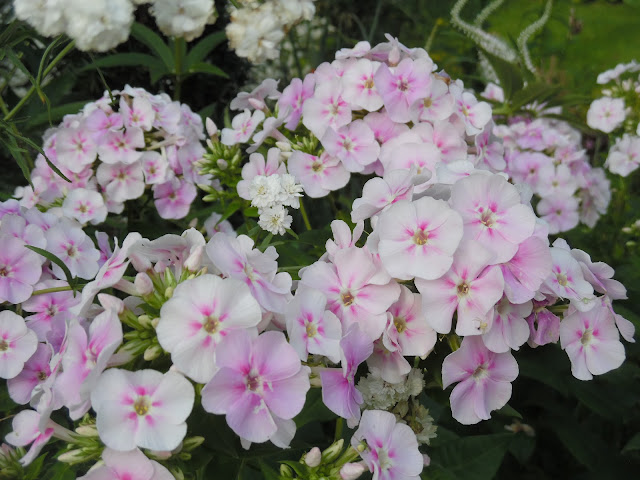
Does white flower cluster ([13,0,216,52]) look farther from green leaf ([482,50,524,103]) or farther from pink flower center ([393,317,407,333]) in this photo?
green leaf ([482,50,524,103])

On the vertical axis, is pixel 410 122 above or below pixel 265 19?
below

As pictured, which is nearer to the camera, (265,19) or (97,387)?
(97,387)

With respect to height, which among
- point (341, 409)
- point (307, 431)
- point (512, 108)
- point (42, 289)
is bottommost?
point (307, 431)

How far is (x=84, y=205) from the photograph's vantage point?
59.8 inches

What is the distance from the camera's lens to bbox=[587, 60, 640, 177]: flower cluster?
216cm

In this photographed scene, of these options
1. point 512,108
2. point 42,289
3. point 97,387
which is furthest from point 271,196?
point 512,108

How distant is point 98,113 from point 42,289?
0.57 metres

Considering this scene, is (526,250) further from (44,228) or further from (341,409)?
(44,228)

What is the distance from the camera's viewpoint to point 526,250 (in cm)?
91

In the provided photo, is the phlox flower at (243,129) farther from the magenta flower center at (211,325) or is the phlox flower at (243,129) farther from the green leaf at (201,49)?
the magenta flower center at (211,325)

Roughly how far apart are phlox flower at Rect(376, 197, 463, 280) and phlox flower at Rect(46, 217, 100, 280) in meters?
0.64

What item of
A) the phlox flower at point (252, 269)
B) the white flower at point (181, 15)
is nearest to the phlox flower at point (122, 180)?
the white flower at point (181, 15)

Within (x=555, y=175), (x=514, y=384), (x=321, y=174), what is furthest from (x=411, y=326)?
(x=555, y=175)

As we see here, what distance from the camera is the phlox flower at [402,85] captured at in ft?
Result: 4.61
